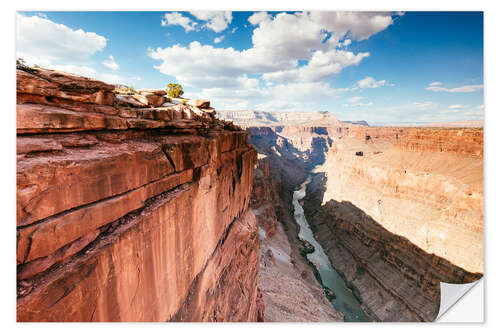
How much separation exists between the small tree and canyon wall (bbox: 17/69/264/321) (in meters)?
2.09

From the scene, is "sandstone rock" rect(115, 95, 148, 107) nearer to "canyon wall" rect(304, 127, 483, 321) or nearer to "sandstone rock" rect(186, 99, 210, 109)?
"sandstone rock" rect(186, 99, 210, 109)

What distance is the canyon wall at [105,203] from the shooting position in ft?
7.54

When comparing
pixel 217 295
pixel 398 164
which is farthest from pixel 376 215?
pixel 217 295

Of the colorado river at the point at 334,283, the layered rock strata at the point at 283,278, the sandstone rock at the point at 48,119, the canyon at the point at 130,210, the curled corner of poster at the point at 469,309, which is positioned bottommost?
the colorado river at the point at 334,283

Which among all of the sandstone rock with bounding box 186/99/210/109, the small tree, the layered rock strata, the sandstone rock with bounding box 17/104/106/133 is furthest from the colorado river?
the sandstone rock with bounding box 17/104/106/133

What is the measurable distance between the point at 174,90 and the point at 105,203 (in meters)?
5.17

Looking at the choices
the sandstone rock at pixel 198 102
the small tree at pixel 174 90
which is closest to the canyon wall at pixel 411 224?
the sandstone rock at pixel 198 102

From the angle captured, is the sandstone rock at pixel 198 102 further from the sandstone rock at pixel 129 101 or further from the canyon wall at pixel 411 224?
the canyon wall at pixel 411 224

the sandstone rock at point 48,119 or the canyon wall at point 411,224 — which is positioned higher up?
the sandstone rock at point 48,119

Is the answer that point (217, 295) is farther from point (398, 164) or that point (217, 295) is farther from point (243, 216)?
point (398, 164)

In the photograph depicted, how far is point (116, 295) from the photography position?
3049mm

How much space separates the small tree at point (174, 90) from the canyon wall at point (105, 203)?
2.09m

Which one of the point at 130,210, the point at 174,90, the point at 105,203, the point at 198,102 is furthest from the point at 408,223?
the point at 105,203

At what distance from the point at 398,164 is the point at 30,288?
38.2 meters
